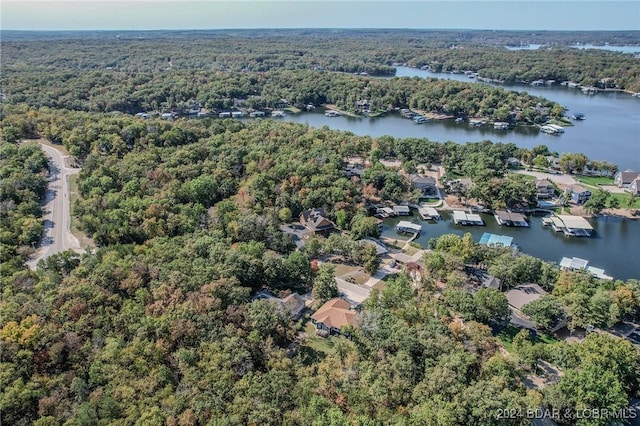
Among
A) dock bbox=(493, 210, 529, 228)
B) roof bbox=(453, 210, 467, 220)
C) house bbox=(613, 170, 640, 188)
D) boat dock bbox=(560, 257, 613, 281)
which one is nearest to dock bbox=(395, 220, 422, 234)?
roof bbox=(453, 210, 467, 220)

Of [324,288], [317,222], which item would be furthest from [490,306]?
[317,222]

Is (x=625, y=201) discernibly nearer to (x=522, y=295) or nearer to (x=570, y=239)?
(x=570, y=239)

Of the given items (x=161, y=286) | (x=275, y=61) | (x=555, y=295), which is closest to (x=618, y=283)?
(x=555, y=295)

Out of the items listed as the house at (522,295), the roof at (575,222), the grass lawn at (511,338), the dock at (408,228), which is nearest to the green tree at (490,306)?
the grass lawn at (511,338)

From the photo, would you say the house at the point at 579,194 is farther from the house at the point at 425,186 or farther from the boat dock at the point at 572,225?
the house at the point at 425,186

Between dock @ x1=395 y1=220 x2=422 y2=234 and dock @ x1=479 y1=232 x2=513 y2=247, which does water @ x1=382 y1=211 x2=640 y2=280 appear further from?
dock @ x1=479 y1=232 x2=513 y2=247

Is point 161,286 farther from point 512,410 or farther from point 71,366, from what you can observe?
point 512,410
